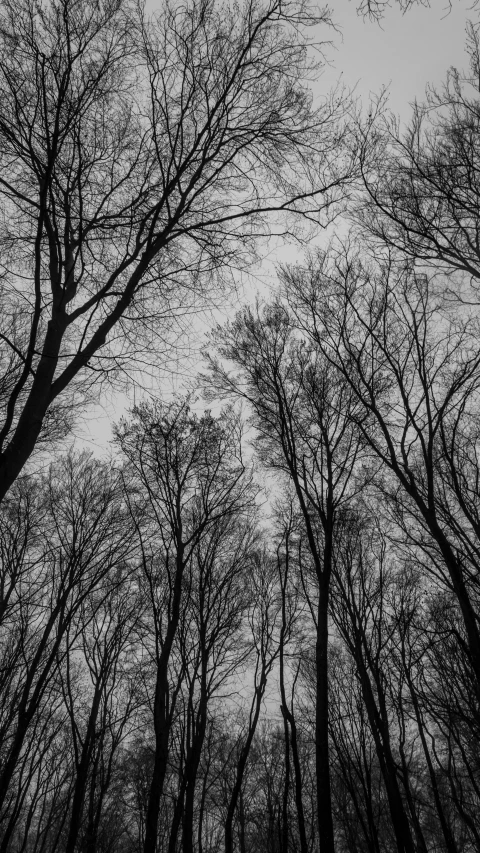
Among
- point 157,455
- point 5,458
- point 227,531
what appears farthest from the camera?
point 227,531

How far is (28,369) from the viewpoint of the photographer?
262cm

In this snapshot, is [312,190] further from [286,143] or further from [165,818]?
[165,818]

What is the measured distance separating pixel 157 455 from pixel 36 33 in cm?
581

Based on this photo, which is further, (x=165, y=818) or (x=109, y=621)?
(x=165, y=818)

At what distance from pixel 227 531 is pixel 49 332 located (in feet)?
23.5

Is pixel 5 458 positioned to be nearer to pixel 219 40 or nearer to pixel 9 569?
pixel 219 40

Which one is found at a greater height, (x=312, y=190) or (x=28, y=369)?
(x=312, y=190)

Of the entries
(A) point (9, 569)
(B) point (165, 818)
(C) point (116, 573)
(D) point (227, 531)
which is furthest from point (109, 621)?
(B) point (165, 818)

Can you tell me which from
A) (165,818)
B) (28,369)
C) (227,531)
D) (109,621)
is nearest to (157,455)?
(227,531)

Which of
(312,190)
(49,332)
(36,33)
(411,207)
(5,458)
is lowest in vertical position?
(5,458)

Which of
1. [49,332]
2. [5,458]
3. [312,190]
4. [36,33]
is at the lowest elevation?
[5,458]

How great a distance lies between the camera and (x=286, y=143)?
15.6 ft

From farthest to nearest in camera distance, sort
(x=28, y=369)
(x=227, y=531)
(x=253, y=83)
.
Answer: (x=227, y=531)
(x=253, y=83)
(x=28, y=369)

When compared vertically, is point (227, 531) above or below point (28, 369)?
above
